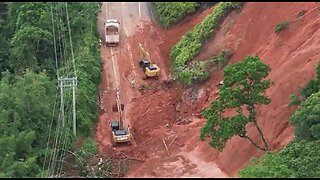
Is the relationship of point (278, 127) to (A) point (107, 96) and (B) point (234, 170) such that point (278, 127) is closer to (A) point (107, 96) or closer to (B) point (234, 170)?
(B) point (234, 170)

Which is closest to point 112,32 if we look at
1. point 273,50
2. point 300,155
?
point 273,50

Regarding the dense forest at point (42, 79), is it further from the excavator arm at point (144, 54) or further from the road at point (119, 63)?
the excavator arm at point (144, 54)

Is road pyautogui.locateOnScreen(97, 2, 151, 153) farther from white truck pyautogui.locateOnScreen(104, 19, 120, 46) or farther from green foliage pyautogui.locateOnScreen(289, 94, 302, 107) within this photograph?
green foliage pyautogui.locateOnScreen(289, 94, 302, 107)

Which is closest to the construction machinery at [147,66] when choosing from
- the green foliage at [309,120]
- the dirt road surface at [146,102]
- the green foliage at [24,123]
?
the dirt road surface at [146,102]

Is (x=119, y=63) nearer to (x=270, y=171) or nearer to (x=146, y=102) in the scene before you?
(x=146, y=102)

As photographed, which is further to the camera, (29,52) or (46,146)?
(29,52)

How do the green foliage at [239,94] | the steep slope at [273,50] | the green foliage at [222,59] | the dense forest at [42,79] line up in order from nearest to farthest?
the green foliage at [239,94], the dense forest at [42,79], the steep slope at [273,50], the green foliage at [222,59]

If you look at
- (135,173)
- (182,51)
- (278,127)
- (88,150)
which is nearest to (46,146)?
(88,150)
